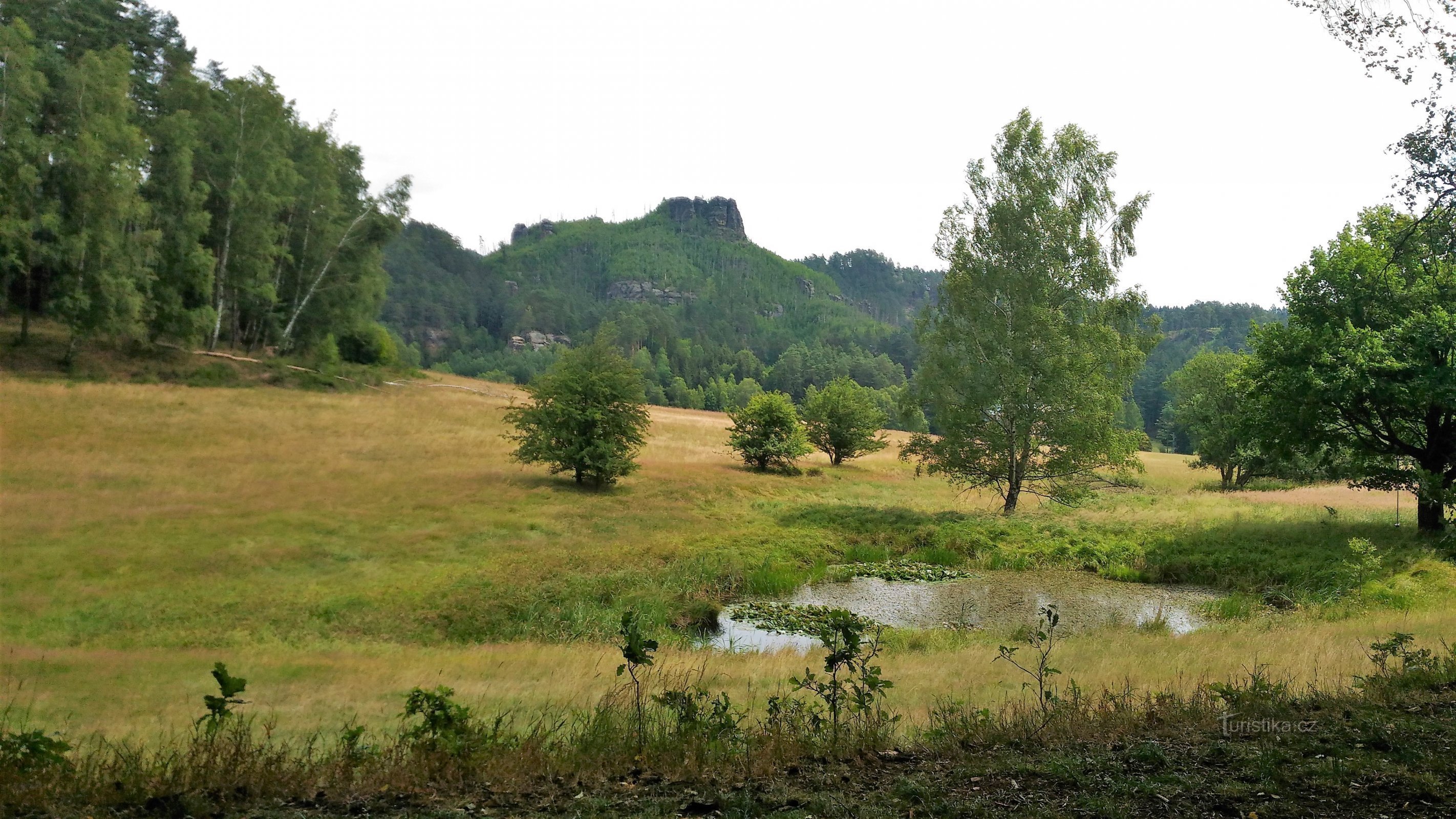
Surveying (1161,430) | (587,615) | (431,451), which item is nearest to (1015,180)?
(587,615)

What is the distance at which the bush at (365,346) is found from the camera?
59.3 m

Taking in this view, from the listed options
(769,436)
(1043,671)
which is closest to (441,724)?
(1043,671)

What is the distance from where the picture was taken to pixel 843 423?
45.3m

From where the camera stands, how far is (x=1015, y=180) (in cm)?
→ 2703

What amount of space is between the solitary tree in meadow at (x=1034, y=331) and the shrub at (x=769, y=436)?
1281 centimetres

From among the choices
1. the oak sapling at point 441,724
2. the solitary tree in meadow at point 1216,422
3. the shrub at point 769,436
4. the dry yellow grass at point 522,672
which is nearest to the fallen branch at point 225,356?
the shrub at point 769,436

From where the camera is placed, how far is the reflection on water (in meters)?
15.7

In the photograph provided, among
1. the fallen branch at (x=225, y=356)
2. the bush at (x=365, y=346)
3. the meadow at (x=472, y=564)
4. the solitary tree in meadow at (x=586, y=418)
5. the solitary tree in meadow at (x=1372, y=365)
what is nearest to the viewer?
the meadow at (x=472, y=564)

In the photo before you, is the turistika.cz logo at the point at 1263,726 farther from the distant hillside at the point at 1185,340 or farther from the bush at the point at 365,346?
the distant hillside at the point at 1185,340

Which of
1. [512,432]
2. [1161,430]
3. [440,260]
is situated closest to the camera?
[512,432]

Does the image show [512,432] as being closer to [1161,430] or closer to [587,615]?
[587,615]

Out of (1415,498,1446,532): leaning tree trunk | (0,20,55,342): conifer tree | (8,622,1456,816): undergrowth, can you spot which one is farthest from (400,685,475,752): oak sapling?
(0,20,55,342): conifer tree

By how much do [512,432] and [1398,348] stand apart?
36.2 metres

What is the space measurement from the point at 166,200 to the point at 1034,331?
46.0 m
